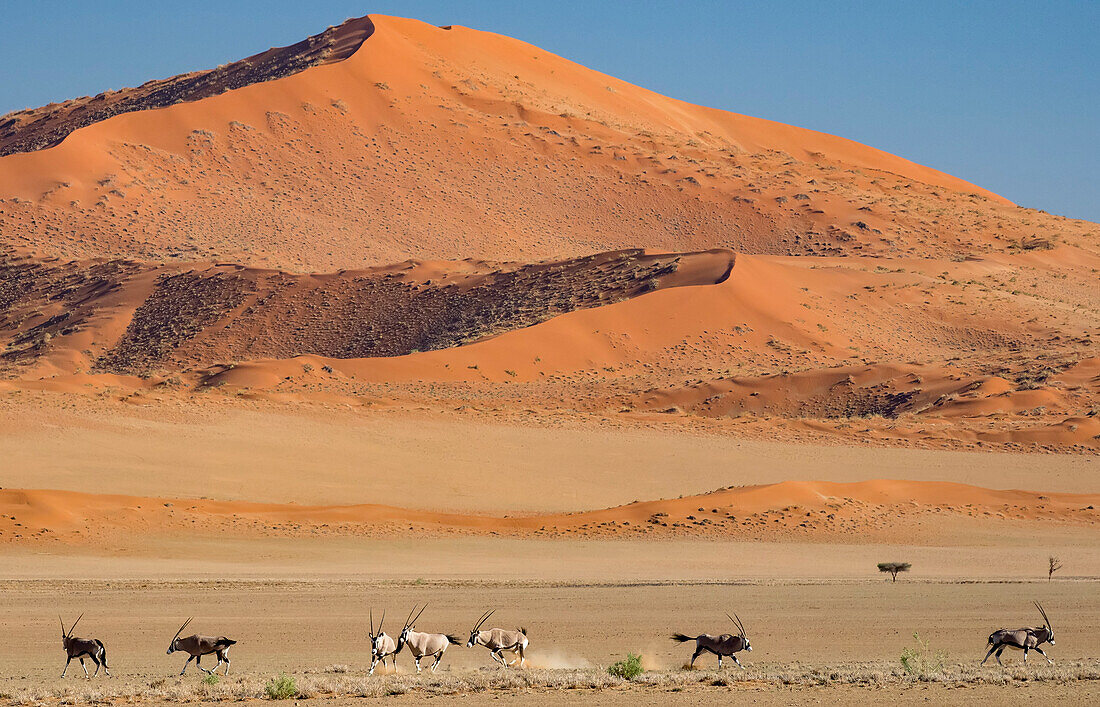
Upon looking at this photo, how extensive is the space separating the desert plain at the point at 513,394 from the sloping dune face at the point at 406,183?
26 centimetres

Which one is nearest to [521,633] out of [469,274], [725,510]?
[725,510]

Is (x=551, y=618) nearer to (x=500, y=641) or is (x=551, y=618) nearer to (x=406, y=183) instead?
(x=500, y=641)

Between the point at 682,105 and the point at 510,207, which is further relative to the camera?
the point at 682,105

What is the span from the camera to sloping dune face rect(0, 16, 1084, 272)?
65438 millimetres

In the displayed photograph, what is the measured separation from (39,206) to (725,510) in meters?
52.0

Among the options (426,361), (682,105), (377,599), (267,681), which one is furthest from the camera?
(682,105)

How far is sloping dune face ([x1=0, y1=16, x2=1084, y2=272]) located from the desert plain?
26 centimetres

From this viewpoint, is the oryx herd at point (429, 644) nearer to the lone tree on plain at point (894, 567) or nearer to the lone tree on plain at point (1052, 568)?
the lone tree on plain at point (894, 567)

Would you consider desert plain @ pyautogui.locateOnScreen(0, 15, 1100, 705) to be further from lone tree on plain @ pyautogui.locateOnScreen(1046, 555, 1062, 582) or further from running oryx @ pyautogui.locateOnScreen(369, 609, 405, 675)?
running oryx @ pyautogui.locateOnScreen(369, 609, 405, 675)

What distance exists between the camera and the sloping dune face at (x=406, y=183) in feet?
215

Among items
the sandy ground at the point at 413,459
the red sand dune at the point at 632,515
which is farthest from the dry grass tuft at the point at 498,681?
the sandy ground at the point at 413,459

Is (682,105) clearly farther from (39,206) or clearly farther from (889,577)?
(889,577)

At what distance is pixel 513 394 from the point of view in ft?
132

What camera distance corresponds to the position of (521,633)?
1113cm
